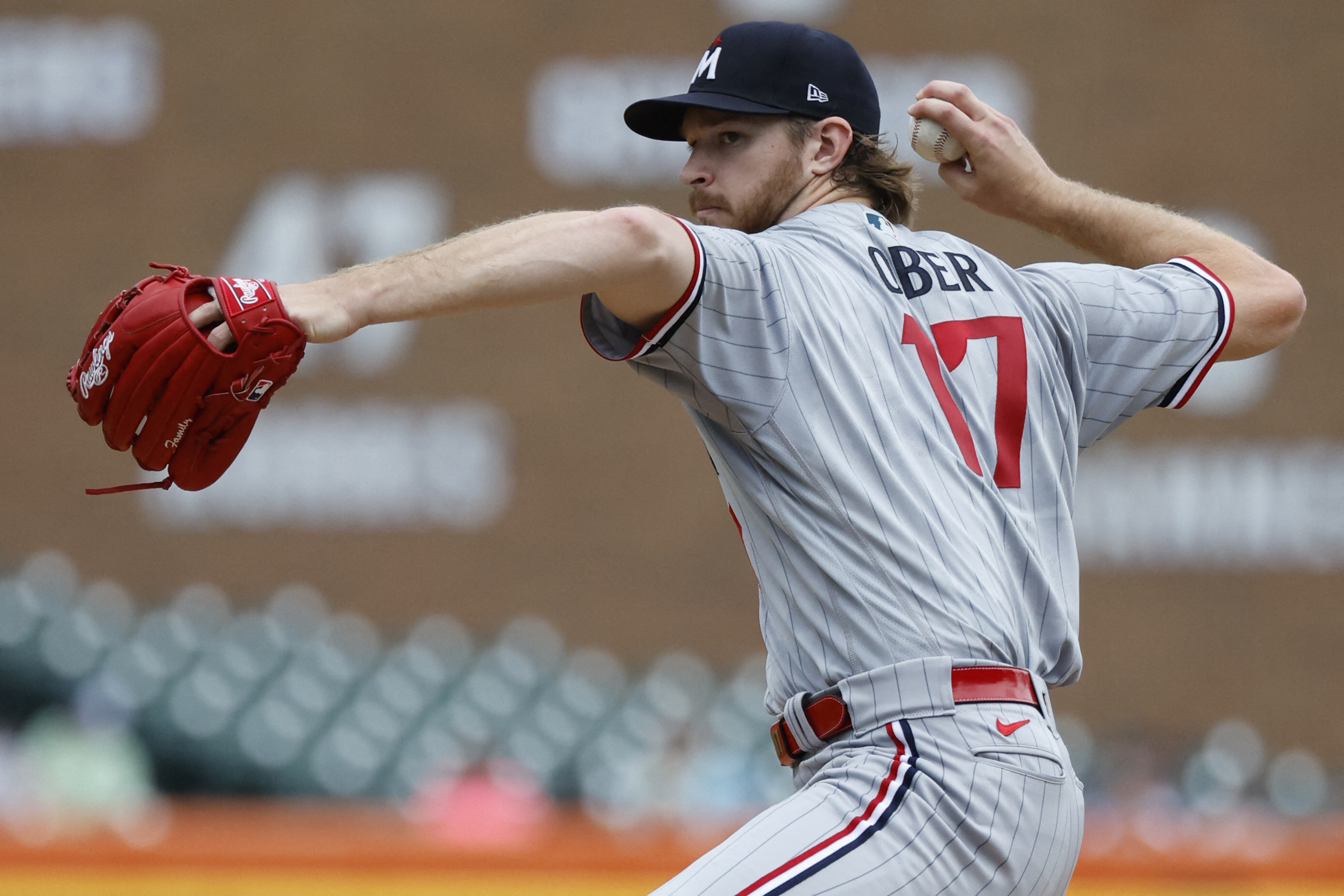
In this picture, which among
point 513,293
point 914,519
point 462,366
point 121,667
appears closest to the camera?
point 513,293

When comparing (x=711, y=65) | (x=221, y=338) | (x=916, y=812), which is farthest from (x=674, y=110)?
(x=916, y=812)

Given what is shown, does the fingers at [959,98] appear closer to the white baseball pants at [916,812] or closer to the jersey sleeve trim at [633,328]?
the jersey sleeve trim at [633,328]

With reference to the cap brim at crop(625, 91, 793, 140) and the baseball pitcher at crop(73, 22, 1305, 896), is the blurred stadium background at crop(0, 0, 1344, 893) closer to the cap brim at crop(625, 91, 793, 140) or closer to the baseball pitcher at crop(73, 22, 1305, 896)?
the cap brim at crop(625, 91, 793, 140)

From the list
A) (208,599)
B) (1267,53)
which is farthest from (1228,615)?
(208,599)

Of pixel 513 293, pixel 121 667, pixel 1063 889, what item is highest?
pixel 513 293

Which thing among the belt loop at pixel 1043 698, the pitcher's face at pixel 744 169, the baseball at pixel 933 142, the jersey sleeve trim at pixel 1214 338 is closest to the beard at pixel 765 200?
the pitcher's face at pixel 744 169

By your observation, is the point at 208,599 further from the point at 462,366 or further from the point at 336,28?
the point at 336,28

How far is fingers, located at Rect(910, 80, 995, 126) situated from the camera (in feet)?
8.05

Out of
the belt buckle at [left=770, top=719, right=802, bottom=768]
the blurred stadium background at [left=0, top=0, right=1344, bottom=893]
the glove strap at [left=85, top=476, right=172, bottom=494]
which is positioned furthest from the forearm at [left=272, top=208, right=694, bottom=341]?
the blurred stadium background at [left=0, top=0, right=1344, bottom=893]

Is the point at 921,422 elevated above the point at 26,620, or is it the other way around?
the point at 921,422

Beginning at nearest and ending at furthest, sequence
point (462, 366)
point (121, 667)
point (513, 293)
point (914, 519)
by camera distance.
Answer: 1. point (513, 293)
2. point (914, 519)
3. point (121, 667)
4. point (462, 366)

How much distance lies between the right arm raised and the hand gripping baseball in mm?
850

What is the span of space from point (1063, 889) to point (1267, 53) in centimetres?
781

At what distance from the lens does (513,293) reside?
5.69ft
